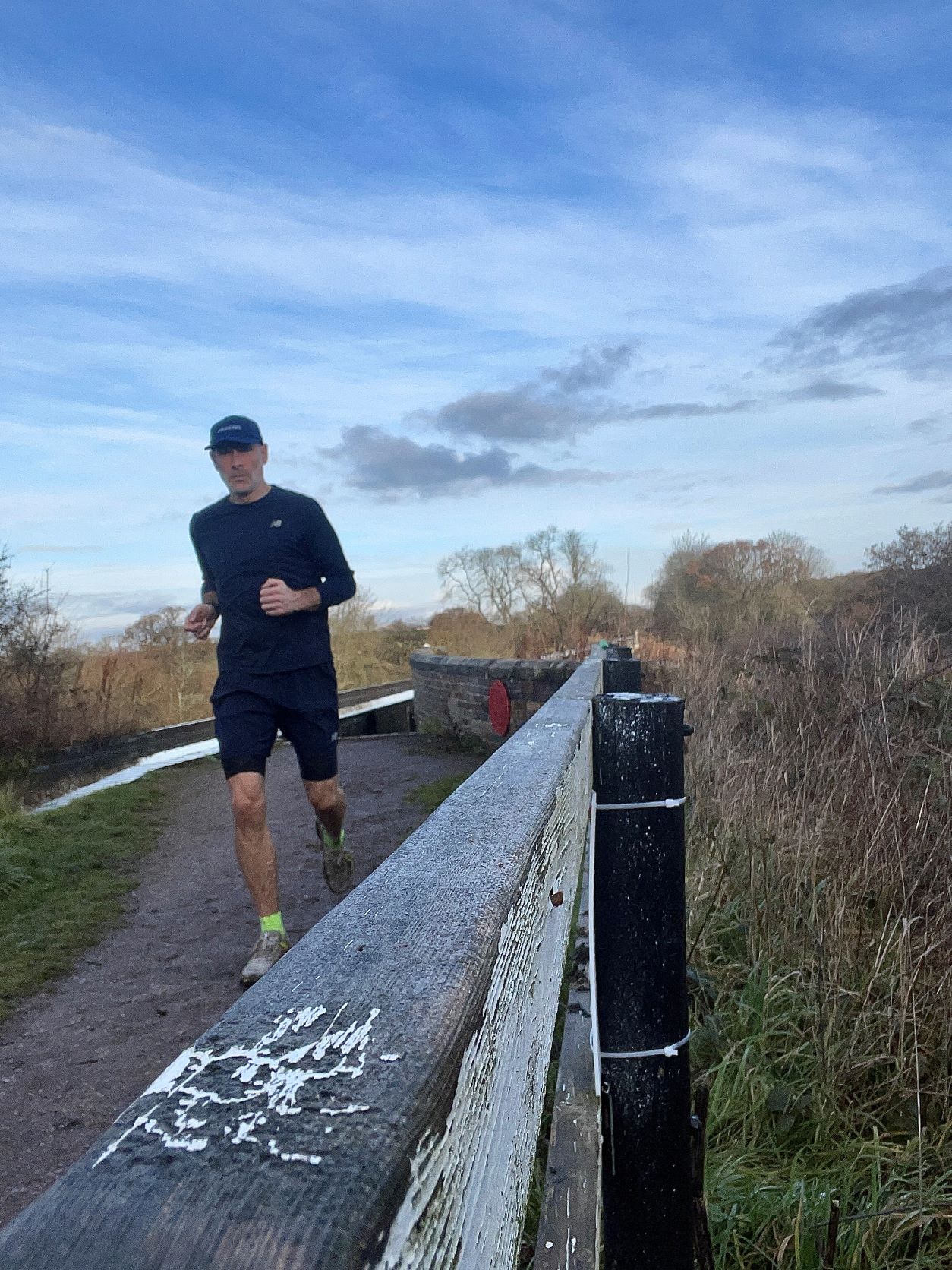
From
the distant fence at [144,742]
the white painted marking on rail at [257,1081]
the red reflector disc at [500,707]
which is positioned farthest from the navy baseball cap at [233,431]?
the distant fence at [144,742]

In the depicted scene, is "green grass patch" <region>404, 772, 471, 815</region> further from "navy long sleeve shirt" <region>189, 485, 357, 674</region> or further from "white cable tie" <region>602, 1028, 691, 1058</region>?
"white cable tie" <region>602, 1028, 691, 1058</region>

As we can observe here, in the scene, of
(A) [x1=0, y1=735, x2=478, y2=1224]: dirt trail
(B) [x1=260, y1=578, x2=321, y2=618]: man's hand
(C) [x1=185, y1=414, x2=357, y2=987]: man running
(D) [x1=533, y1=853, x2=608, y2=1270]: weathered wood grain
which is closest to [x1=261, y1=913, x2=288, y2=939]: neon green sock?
(C) [x1=185, y1=414, x2=357, y2=987]: man running

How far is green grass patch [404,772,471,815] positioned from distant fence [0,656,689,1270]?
702cm

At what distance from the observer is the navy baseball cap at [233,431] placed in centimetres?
439

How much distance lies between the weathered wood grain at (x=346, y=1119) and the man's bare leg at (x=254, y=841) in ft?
10.6

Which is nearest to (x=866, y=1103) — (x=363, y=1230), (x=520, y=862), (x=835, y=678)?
(x=520, y=862)

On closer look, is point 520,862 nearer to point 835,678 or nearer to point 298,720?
point 298,720

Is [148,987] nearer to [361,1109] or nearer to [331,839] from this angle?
[331,839]

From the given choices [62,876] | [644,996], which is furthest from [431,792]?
[644,996]

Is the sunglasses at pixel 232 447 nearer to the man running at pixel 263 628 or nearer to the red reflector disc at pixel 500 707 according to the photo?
the man running at pixel 263 628

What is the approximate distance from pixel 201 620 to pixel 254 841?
3.62 ft

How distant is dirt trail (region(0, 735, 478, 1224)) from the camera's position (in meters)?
3.26

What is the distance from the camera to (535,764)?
5.53 ft

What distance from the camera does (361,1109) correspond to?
531 millimetres
